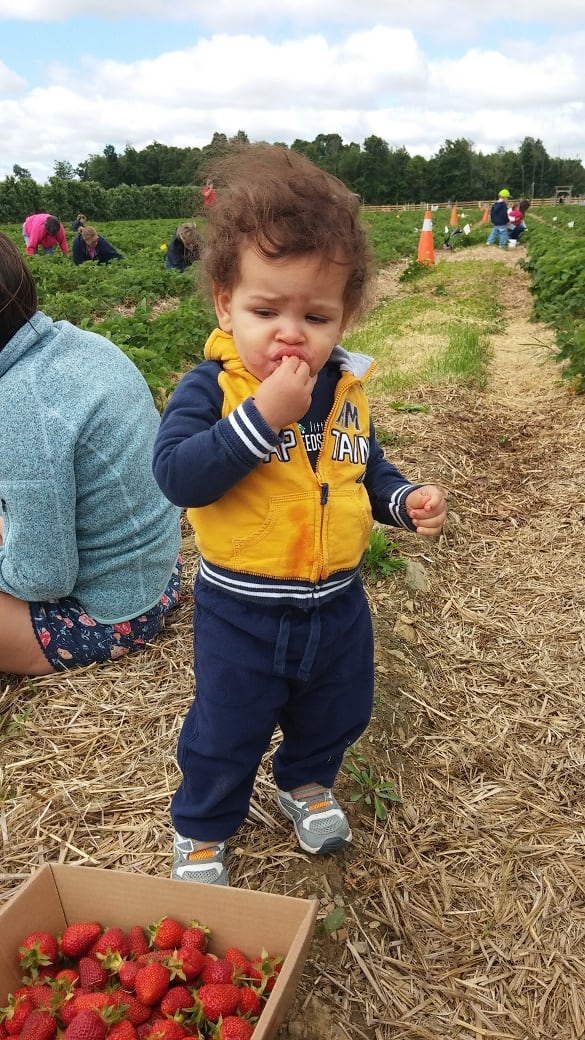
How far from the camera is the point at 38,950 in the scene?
60.6 inches

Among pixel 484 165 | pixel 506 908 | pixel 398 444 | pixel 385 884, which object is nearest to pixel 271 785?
pixel 385 884

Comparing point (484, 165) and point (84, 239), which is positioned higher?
point (484, 165)

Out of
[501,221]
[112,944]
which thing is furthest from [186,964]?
[501,221]

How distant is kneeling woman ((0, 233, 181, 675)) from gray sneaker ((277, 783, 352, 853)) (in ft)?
3.61

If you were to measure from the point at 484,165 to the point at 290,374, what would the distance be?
106 m

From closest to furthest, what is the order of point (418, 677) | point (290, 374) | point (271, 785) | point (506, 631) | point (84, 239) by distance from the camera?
point (290, 374) < point (271, 785) < point (418, 677) < point (506, 631) < point (84, 239)

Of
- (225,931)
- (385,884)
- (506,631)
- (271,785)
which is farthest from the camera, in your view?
(506,631)

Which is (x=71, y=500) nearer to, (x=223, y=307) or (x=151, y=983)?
(x=223, y=307)

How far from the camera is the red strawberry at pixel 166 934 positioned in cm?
160

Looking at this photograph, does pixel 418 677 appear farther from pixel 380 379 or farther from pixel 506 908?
pixel 380 379

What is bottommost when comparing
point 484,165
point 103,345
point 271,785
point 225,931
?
point 271,785

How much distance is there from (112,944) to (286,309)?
1409 millimetres

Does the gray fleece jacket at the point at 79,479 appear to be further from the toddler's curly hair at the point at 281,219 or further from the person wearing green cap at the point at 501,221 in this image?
the person wearing green cap at the point at 501,221

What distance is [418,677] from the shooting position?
10.2 ft
